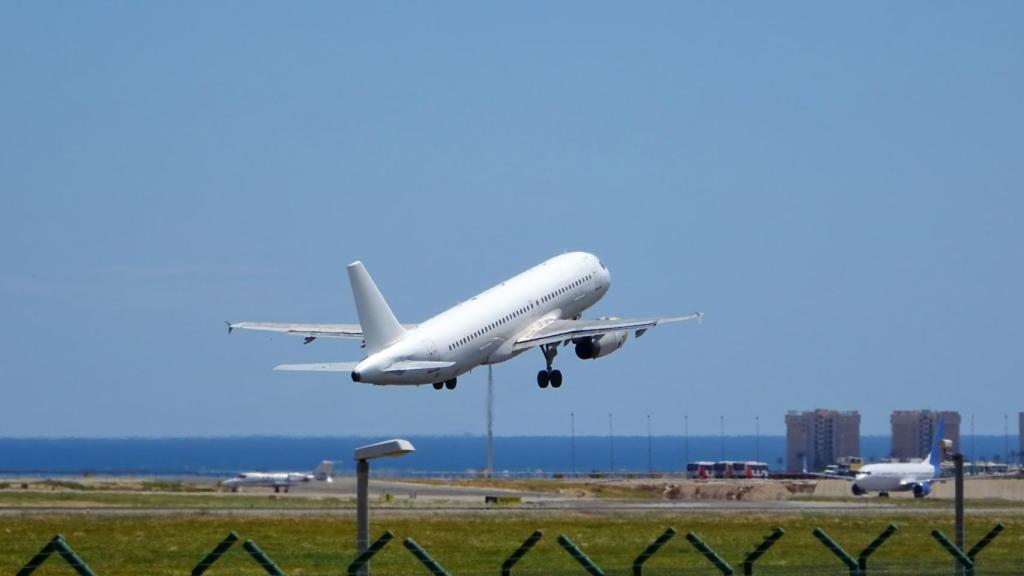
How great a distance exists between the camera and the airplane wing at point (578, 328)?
8850cm

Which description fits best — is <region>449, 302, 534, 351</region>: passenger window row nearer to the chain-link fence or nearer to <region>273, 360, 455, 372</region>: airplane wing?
<region>273, 360, 455, 372</region>: airplane wing

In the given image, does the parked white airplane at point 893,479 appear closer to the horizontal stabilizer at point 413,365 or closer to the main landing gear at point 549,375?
the main landing gear at point 549,375

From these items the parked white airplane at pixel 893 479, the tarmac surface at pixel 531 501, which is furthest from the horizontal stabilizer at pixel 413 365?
the parked white airplane at pixel 893 479

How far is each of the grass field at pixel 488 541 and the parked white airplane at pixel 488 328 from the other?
1083cm

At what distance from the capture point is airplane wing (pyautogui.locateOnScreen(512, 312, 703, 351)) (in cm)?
8850

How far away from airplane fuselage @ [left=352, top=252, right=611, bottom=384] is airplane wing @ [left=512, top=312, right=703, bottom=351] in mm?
447

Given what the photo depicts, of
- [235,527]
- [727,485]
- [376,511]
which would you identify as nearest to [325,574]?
[235,527]

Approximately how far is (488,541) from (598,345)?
137 feet

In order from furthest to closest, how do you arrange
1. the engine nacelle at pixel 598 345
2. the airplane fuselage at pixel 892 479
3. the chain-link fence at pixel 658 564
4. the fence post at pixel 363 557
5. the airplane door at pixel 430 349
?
the airplane fuselage at pixel 892 479 < the engine nacelle at pixel 598 345 < the airplane door at pixel 430 349 < the chain-link fence at pixel 658 564 < the fence post at pixel 363 557

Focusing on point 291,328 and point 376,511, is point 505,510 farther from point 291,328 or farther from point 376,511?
point 291,328

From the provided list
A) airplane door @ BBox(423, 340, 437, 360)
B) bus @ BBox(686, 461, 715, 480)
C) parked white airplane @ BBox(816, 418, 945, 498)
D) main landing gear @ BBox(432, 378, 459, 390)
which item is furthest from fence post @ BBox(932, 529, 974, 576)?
bus @ BBox(686, 461, 715, 480)

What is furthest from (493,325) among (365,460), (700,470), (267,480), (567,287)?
(700,470)

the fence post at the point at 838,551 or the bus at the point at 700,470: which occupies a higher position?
the fence post at the point at 838,551

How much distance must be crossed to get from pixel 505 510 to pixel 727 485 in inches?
2053
